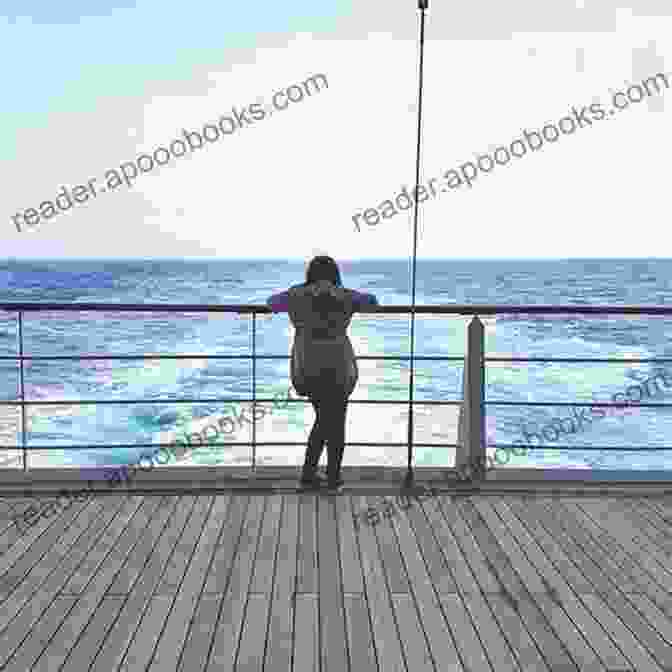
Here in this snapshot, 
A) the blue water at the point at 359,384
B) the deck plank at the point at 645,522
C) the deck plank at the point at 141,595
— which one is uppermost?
the deck plank at the point at 645,522

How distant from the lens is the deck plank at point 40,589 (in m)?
2.56

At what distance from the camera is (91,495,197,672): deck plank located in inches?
95.3

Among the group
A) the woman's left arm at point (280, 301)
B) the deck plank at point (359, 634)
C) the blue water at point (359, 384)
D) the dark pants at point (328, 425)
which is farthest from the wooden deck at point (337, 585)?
the blue water at point (359, 384)

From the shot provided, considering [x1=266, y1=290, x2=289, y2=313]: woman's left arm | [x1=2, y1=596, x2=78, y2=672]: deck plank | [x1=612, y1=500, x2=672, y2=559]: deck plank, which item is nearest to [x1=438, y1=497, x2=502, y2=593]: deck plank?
[x1=612, y1=500, x2=672, y2=559]: deck plank

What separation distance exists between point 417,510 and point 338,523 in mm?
425

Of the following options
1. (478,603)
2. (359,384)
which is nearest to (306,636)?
(478,603)

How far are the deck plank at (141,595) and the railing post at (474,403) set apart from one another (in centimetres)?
147

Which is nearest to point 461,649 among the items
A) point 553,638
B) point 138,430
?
point 553,638

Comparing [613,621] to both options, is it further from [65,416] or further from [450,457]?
[65,416]

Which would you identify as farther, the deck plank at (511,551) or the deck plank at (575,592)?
the deck plank at (511,551)

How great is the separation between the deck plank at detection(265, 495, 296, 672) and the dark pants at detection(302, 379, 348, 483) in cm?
29

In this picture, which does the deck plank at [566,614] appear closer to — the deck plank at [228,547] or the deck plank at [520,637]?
the deck plank at [520,637]

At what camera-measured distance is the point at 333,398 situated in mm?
3930

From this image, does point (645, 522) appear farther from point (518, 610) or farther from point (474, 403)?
point (518, 610)
